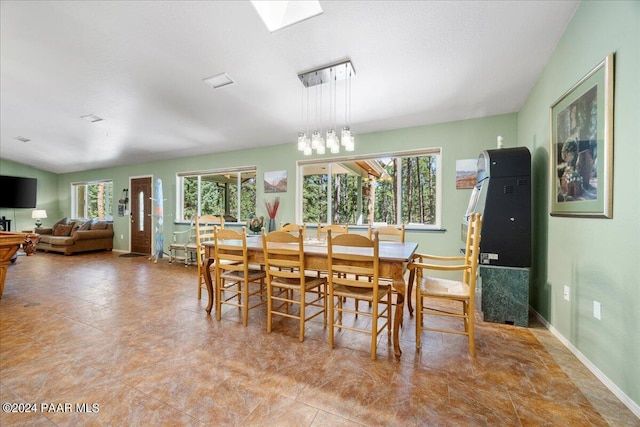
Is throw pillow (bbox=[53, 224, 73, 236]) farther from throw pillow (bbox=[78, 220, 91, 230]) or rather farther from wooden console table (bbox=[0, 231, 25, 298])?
wooden console table (bbox=[0, 231, 25, 298])

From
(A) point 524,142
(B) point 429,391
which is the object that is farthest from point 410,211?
(B) point 429,391

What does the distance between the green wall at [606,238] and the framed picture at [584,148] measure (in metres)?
0.05

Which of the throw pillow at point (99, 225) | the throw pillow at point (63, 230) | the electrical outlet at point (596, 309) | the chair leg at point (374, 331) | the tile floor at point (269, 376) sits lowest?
the tile floor at point (269, 376)

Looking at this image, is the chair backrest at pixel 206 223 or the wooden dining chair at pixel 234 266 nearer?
the wooden dining chair at pixel 234 266

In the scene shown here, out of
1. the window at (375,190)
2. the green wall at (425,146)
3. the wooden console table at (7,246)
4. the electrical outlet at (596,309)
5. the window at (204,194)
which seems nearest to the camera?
the electrical outlet at (596,309)

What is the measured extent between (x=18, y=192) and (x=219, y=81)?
9080 millimetres

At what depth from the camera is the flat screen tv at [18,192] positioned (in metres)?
7.64

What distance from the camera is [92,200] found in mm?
8711

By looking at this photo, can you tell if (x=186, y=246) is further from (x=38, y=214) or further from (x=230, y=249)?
(x=38, y=214)

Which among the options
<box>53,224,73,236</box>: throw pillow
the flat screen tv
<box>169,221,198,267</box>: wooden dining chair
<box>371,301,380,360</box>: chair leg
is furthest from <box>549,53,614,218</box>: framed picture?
the flat screen tv

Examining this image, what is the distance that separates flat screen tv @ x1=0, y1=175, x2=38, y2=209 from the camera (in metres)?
7.64

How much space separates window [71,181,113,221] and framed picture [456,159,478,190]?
950cm

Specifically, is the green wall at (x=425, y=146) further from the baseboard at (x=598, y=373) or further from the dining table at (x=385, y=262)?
the dining table at (x=385, y=262)

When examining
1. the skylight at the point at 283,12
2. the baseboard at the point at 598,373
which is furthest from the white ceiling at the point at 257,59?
the baseboard at the point at 598,373
